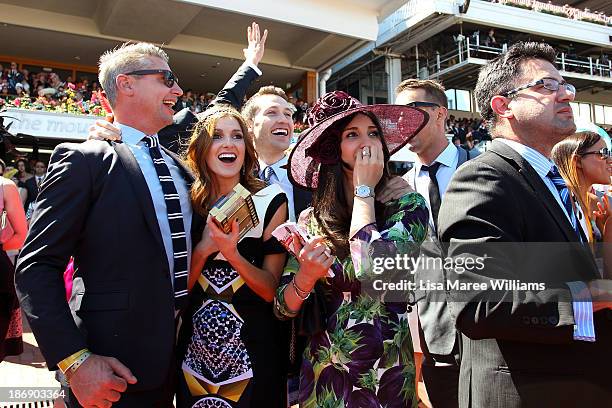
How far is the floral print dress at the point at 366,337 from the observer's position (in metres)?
1.77

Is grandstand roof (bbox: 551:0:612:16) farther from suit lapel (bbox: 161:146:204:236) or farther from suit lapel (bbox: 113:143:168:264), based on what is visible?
suit lapel (bbox: 113:143:168:264)

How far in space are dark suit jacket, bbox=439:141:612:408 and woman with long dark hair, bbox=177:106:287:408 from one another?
79 cm

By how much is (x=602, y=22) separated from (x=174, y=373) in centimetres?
2845

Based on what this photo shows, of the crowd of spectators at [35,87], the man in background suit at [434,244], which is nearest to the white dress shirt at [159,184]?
the man in background suit at [434,244]

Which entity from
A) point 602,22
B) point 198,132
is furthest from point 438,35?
point 198,132

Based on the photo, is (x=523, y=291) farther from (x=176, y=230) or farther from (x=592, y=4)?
(x=592, y=4)

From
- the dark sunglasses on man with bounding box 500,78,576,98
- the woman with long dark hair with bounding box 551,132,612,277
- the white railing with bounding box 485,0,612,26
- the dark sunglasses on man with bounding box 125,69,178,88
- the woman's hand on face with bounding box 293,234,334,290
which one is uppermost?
the white railing with bounding box 485,0,612,26

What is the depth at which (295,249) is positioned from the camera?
179 centimetres

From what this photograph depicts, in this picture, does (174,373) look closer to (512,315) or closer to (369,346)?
(369,346)

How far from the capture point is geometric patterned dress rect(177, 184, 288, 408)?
6.41 ft

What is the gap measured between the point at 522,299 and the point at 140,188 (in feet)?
4.61

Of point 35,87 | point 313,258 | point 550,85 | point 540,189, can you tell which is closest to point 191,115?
point 313,258

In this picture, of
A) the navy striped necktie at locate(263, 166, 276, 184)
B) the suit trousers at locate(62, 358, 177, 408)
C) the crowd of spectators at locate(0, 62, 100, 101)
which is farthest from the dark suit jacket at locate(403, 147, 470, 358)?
the crowd of spectators at locate(0, 62, 100, 101)

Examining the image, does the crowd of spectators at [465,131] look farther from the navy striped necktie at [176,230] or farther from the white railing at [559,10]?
the navy striped necktie at [176,230]
